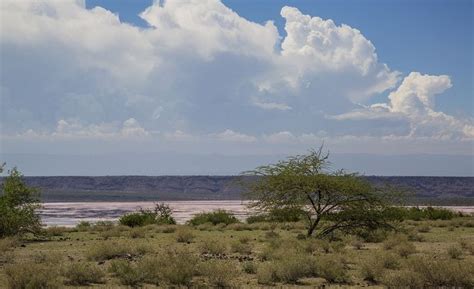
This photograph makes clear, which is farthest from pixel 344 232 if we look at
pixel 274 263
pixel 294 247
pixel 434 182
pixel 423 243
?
pixel 434 182

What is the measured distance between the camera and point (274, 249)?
2542 cm

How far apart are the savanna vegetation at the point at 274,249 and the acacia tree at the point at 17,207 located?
0.06 m

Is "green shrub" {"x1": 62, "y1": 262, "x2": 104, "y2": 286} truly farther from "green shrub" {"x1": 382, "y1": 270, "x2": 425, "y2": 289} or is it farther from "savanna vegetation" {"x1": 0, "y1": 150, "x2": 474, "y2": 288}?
"green shrub" {"x1": 382, "y1": 270, "x2": 425, "y2": 289}

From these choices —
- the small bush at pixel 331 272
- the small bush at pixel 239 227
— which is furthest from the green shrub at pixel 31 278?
the small bush at pixel 239 227

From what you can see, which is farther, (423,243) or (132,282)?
(423,243)

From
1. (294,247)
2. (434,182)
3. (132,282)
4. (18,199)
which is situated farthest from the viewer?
(434,182)

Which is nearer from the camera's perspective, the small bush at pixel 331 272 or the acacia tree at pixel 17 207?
the small bush at pixel 331 272

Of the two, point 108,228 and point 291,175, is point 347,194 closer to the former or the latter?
point 291,175

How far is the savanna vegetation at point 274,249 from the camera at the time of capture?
17.8 m

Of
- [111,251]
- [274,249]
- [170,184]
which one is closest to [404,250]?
[274,249]

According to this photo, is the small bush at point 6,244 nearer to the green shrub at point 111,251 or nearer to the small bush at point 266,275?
the green shrub at point 111,251

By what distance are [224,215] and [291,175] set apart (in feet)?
63.5

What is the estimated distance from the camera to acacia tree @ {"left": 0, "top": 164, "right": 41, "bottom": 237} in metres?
32.1

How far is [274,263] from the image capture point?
19.6 m
